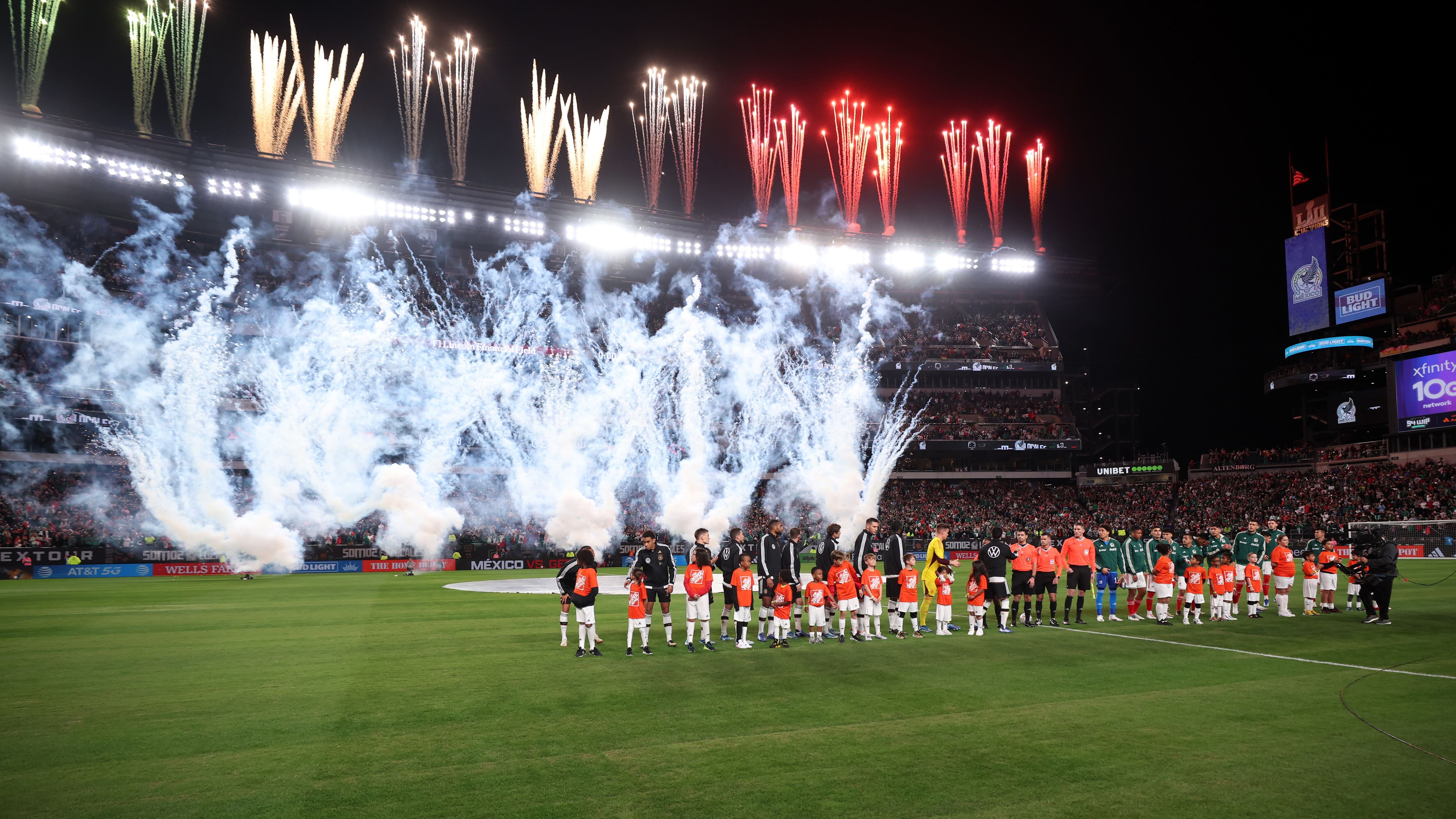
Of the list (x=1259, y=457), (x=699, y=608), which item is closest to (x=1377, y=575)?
(x=699, y=608)

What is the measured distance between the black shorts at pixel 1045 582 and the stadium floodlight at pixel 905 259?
42594mm

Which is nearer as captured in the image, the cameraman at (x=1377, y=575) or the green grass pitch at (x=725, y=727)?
the green grass pitch at (x=725, y=727)

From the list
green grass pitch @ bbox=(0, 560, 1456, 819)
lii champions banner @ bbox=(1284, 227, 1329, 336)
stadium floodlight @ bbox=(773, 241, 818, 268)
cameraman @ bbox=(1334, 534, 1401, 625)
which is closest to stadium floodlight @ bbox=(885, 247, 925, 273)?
stadium floodlight @ bbox=(773, 241, 818, 268)

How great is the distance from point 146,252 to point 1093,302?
65254 millimetres

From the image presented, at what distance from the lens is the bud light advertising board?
40.6m

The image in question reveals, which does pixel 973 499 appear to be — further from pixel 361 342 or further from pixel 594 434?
pixel 361 342

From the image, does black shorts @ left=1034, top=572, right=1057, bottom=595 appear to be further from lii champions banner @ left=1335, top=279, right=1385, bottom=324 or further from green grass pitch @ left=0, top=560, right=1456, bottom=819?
lii champions banner @ left=1335, top=279, right=1385, bottom=324

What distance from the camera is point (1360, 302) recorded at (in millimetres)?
47062

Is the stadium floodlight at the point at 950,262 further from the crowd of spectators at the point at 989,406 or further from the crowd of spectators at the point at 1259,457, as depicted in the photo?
the crowd of spectators at the point at 1259,457

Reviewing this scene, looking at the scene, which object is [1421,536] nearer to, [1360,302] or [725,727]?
[1360,302]

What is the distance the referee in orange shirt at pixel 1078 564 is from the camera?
53.2ft

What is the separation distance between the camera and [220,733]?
314 inches

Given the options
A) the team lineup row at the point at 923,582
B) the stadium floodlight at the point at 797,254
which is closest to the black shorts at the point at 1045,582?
the team lineup row at the point at 923,582

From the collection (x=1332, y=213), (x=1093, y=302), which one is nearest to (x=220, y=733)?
(x=1332, y=213)
